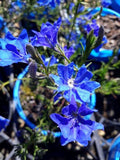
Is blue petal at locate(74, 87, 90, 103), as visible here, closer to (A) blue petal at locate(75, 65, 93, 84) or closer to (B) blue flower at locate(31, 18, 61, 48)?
(A) blue petal at locate(75, 65, 93, 84)

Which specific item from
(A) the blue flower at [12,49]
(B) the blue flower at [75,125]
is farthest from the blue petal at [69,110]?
(A) the blue flower at [12,49]

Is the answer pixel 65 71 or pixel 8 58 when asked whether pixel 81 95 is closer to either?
pixel 65 71

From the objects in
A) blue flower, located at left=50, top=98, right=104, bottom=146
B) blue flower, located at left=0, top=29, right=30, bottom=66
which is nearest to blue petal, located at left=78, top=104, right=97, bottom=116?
blue flower, located at left=50, top=98, right=104, bottom=146

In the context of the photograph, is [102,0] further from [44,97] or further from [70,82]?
[70,82]

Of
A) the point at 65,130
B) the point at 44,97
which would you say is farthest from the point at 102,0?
the point at 65,130

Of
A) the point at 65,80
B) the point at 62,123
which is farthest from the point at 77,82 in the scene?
the point at 62,123

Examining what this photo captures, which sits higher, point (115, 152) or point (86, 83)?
point (86, 83)

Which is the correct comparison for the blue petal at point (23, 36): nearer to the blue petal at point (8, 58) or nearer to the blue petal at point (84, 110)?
the blue petal at point (8, 58)
